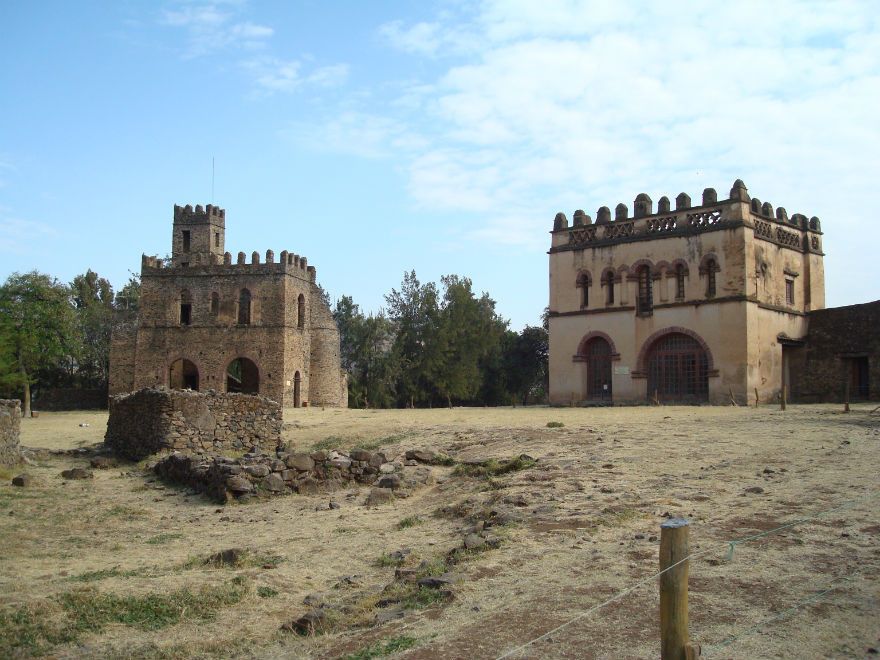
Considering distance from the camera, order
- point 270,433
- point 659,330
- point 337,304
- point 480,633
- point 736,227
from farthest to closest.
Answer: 1. point 337,304
2. point 659,330
3. point 736,227
4. point 270,433
5. point 480,633

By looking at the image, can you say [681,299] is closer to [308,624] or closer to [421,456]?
[421,456]

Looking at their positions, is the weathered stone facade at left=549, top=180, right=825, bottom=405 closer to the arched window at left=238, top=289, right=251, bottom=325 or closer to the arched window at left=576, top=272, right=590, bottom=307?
the arched window at left=576, top=272, right=590, bottom=307

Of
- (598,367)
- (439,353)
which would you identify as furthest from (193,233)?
(598,367)

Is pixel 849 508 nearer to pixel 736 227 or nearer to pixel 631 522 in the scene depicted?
pixel 631 522

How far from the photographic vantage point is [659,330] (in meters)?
30.7

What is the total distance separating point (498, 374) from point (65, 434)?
30.0 metres

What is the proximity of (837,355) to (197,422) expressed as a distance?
24.2 metres

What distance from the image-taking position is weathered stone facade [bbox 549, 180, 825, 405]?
2880 centimetres

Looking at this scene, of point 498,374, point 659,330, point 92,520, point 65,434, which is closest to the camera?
point 92,520

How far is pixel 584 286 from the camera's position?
33469 millimetres

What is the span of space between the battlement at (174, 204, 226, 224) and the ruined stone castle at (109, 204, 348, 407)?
7640mm

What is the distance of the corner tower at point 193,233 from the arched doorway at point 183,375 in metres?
8.37

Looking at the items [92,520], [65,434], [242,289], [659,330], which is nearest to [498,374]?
[242,289]

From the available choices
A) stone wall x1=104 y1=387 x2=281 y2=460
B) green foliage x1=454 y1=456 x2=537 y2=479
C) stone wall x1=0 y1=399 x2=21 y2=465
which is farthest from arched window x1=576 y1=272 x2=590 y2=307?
stone wall x1=0 y1=399 x2=21 y2=465
